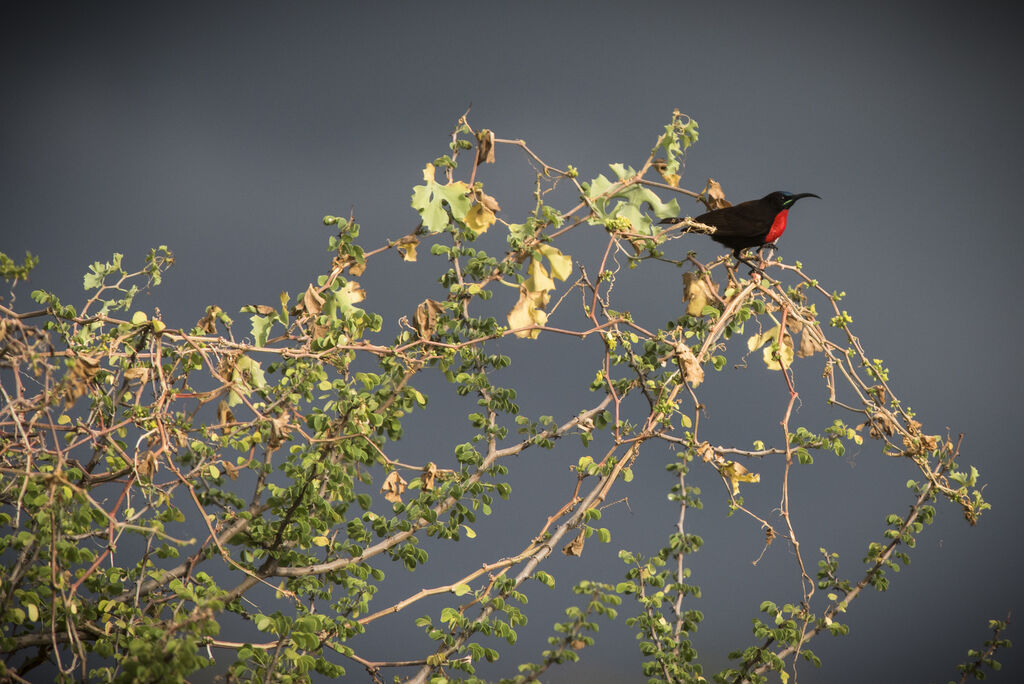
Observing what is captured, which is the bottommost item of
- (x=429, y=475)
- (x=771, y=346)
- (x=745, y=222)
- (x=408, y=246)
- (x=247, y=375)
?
(x=429, y=475)

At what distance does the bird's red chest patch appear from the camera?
1.96 m

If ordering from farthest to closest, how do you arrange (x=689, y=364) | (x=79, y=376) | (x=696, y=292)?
(x=696, y=292)
(x=689, y=364)
(x=79, y=376)

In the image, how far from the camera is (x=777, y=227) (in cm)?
199

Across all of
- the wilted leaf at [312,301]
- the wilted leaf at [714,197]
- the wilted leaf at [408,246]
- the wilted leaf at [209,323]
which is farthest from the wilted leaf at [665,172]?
the wilted leaf at [209,323]

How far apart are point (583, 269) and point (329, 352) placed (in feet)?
1.75

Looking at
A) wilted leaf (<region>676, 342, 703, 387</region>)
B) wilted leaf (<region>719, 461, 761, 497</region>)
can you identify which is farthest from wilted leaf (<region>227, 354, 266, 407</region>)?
wilted leaf (<region>719, 461, 761, 497</region>)

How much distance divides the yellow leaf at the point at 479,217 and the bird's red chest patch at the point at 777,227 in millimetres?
637

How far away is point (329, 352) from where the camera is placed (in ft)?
5.56

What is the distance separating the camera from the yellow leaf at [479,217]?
5.81 feet

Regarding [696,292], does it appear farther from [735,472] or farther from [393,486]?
[393,486]

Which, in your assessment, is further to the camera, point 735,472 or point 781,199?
point 781,199

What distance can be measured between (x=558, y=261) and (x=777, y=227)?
57cm

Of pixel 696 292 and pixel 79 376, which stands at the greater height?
pixel 696 292

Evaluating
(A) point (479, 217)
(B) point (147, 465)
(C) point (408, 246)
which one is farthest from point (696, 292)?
(B) point (147, 465)
